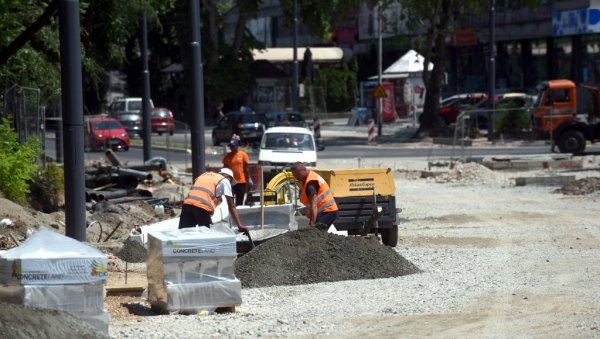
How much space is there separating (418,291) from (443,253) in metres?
3.93

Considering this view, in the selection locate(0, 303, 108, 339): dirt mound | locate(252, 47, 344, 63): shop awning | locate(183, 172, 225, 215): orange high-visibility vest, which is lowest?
locate(0, 303, 108, 339): dirt mound

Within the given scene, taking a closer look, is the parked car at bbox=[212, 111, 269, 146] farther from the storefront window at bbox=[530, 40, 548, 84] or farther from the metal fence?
the metal fence

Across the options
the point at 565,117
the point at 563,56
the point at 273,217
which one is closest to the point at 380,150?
the point at 565,117

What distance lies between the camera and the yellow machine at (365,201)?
17.1 metres

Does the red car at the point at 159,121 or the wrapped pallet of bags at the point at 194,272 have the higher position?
the red car at the point at 159,121

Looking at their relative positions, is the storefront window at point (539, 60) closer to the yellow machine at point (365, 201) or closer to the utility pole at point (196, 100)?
the yellow machine at point (365, 201)

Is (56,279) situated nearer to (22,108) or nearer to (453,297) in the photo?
(453,297)

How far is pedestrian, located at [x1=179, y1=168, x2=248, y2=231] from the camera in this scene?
1385 cm

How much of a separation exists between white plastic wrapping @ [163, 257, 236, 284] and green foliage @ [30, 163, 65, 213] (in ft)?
34.1

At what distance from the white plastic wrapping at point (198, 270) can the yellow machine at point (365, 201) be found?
5934 millimetres

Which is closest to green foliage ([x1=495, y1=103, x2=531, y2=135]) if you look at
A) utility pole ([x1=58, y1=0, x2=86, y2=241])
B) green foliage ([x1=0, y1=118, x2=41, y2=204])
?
green foliage ([x1=0, y1=118, x2=41, y2=204])

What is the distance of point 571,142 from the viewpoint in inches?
1502

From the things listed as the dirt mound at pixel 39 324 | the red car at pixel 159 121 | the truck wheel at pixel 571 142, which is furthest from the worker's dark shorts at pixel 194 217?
the red car at pixel 159 121

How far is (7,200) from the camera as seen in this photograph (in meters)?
18.7
